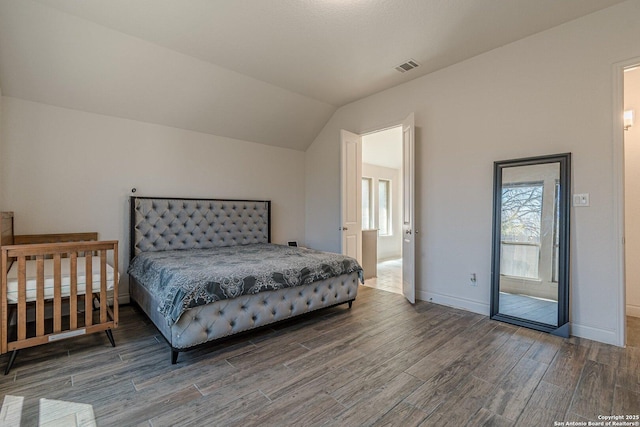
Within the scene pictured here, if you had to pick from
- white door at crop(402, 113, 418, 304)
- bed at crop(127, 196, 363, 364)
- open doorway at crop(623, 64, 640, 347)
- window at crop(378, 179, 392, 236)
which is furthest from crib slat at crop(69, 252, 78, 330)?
window at crop(378, 179, 392, 236)

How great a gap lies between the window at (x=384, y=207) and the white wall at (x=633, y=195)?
4.70 metres

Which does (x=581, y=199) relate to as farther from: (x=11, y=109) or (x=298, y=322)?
(x=11, y=109)

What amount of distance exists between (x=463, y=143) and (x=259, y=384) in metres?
3.25

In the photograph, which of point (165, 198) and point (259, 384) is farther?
point (165, 198)

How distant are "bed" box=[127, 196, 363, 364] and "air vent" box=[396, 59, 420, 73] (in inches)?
93.7

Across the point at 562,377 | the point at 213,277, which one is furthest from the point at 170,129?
the point at 562,377

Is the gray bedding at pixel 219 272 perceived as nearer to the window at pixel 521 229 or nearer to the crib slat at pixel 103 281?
the crib slat at pixel 103 281

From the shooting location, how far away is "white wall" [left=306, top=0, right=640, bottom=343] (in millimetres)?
2600

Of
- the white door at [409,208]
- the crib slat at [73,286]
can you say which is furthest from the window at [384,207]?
the crib slat at [73,286]

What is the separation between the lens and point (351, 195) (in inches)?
181

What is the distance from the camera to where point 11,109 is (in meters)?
3.04

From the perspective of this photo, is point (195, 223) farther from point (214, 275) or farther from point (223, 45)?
point (223, 45)

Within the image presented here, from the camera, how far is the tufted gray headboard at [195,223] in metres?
3.71

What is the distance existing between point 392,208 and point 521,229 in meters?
4.92
